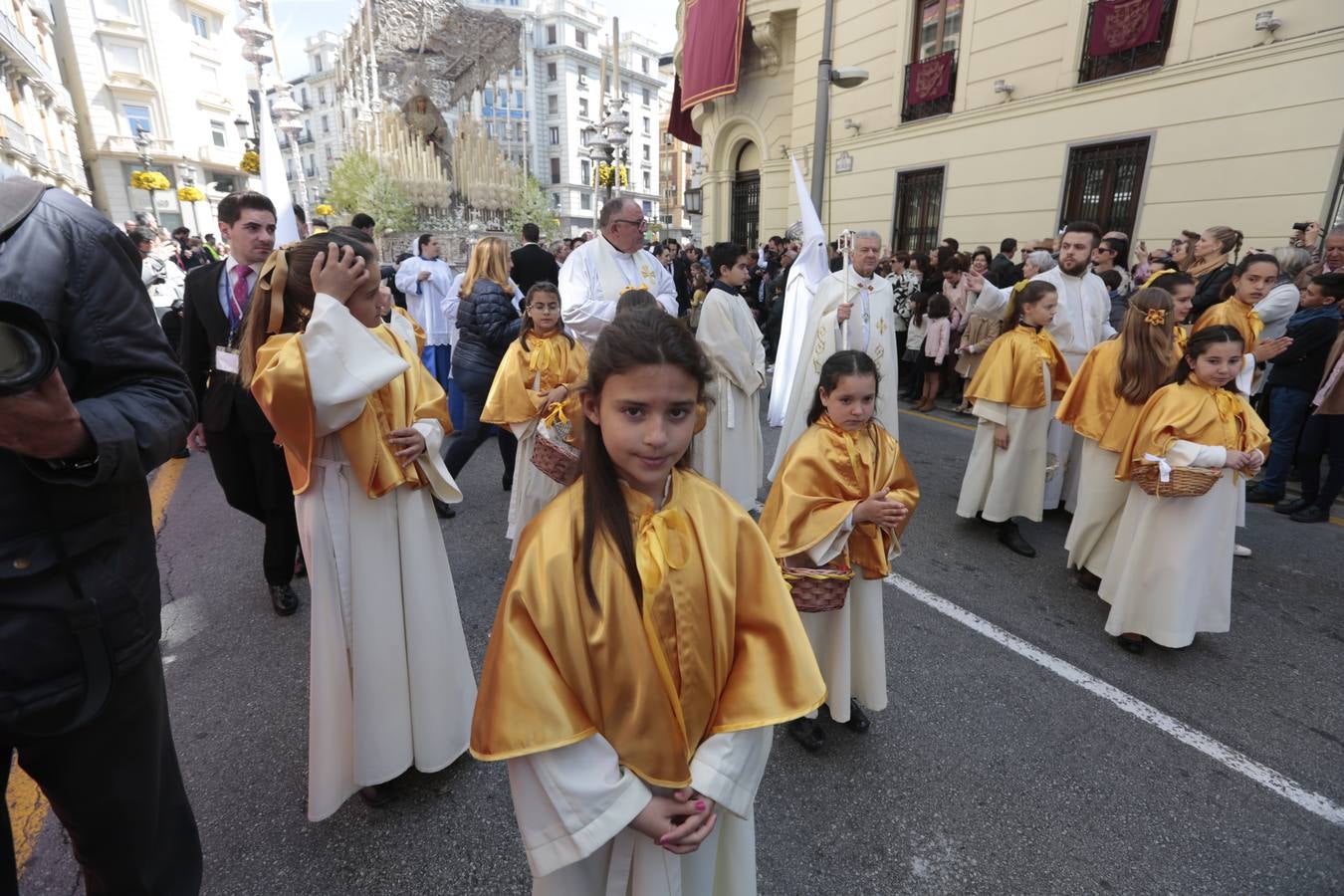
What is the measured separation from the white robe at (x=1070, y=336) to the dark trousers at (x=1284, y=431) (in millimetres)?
1655

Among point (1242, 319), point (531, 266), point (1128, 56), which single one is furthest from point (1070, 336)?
point (1128, 56)

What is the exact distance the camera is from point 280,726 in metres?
2.80

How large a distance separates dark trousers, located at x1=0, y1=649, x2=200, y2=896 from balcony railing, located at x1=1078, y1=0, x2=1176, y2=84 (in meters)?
12.3

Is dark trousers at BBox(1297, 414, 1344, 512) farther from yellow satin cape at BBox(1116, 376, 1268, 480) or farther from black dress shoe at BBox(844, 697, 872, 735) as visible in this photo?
black dress shoe at BBox(844, 697, 872, 735)

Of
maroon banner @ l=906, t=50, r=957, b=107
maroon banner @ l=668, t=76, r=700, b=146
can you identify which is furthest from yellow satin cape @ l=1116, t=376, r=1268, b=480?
maroon banner @ l=668, t=76, r=700, b=146

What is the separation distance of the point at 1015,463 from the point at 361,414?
416 centimetres

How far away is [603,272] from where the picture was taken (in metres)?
4.87

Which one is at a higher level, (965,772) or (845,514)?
(845,514)

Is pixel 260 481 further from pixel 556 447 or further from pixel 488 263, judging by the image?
pixel 488 263

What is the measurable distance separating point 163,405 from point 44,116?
42175 millimetres

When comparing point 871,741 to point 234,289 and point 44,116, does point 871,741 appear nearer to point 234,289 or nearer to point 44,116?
point 234,289

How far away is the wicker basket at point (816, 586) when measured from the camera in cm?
238

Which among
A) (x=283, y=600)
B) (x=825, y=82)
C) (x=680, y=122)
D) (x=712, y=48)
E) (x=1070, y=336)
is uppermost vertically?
(x=712, y=48)

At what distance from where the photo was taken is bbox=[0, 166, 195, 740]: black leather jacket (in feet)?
3.97
